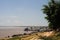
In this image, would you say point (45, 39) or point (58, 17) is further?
point (58, 17)

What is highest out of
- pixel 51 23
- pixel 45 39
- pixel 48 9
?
pixel 48 9

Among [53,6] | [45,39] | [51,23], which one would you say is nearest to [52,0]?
[53,6]

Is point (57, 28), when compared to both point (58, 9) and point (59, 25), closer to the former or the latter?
point (59, 25)

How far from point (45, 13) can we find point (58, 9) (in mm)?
2799

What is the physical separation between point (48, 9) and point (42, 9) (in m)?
1.13

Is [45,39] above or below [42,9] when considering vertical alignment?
below

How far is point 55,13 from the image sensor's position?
136 feet

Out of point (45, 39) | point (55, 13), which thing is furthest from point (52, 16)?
point (45, 39)

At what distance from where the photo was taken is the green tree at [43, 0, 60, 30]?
4159 centimetres

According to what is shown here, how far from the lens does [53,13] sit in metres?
41.9

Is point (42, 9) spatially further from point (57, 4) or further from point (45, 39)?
point (45, 39)

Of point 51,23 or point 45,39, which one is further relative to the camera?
point 51,23

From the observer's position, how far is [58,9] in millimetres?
41625

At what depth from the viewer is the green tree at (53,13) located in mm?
41594
